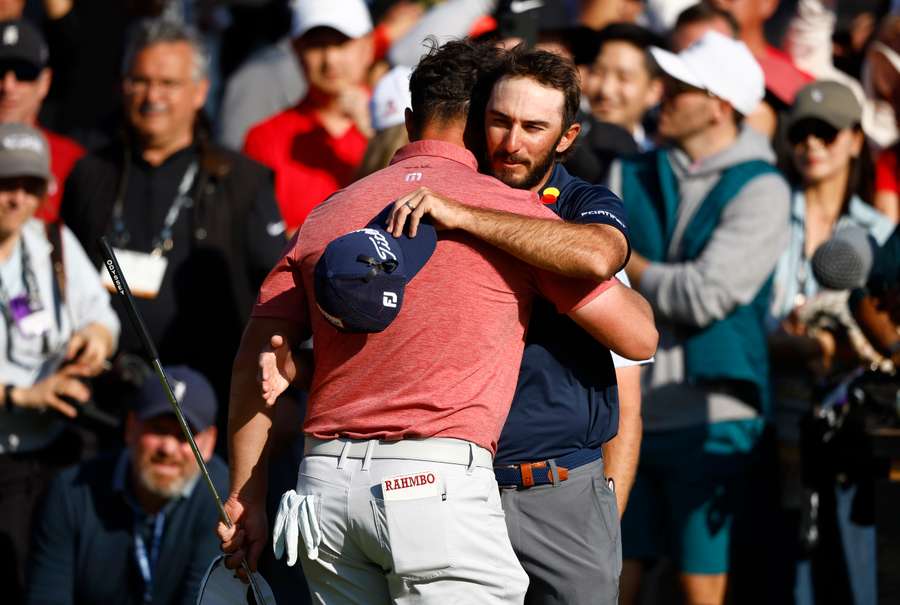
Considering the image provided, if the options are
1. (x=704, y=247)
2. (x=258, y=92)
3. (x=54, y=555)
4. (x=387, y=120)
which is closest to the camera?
(x=387, y=120)

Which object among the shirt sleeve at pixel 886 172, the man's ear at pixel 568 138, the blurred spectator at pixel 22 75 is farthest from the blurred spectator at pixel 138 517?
the shirt sleeve at pixel 886 172

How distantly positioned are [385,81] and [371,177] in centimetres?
203

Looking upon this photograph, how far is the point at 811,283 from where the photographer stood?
624 cm

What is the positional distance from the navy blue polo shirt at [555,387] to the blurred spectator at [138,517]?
2086mm

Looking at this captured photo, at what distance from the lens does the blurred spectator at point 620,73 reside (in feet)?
24.1

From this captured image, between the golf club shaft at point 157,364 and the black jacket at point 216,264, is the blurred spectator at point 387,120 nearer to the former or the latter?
the black jacket at point 216,264

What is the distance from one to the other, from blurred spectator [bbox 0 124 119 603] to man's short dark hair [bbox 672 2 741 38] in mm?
2931

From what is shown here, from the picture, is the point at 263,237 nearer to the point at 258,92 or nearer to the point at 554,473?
the point at 258,92

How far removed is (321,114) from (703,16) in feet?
5.85

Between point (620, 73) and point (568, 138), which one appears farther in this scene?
point (620, 73)

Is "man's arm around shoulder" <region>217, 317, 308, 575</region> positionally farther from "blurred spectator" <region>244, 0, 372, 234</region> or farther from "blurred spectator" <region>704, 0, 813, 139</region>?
"blurred spectator" <region>704, 0, 813, 139</region>

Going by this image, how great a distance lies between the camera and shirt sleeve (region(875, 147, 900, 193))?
6797 millimetres

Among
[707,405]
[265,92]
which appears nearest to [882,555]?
[707,405]

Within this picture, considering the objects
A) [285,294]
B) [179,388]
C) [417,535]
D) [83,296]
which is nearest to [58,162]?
[83,296]
